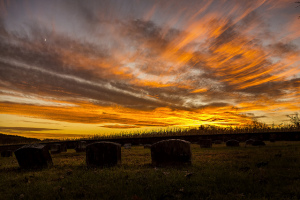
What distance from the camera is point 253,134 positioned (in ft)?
83.4

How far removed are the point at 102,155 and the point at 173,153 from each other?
10.0 ft

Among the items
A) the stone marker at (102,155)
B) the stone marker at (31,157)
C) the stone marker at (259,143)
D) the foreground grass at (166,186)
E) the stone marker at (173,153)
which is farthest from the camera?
the stone marker at (259,143)

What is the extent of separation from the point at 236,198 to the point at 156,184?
2005 millimetres

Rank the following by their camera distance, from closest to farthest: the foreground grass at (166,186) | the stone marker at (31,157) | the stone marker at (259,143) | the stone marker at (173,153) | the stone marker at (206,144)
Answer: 1. the foreground grass at (166,186)
2. the stone marker at (173,153)
3. the stone marker at (31,157)
4. the stone marker at (259,143)
5. the stone marker at (206,144)

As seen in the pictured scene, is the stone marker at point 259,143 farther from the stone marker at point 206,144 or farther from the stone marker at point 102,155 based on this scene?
the stone marker at point 102,155

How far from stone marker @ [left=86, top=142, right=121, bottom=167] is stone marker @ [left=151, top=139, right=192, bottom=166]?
1843mm

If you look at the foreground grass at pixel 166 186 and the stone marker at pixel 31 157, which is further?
the stone marker at pixel 31 157

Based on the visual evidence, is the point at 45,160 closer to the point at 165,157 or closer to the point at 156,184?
the point at 165,157

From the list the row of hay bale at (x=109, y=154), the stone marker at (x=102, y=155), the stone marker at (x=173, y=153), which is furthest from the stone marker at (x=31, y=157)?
the stone marker at (x=173, y=153)

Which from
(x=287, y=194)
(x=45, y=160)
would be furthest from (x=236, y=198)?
(x=45, y=160)

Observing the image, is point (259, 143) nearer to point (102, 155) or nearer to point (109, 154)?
point (109, 154)

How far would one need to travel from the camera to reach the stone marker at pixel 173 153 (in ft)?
29.6

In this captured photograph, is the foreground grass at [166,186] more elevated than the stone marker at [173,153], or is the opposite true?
the stone marker at [173,153]

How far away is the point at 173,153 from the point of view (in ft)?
29.8
